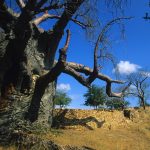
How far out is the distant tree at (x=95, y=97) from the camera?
136 feet

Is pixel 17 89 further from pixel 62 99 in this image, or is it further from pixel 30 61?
pixel 62 99

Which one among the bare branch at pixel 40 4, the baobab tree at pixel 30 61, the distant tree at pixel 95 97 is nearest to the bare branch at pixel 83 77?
the baobab tree at pixel 30 61

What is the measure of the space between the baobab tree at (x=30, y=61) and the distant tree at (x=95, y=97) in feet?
A: 96.7

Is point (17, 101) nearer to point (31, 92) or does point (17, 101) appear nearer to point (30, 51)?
point (31, 92)

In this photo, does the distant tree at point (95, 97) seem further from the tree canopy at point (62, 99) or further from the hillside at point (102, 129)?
the hillside at point (102, 129)

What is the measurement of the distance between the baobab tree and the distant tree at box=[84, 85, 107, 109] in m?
29.5

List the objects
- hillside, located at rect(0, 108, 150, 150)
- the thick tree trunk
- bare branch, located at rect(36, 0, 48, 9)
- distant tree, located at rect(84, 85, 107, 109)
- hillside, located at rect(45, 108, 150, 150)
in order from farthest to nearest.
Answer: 1. distant tree, located at rect(84, 85, 107, 109)
2. hillside, located at rect(45, 108, 150, 150)
3. hillside, located at rect(0, 108, 150, 150)
4. the thick tree trunk
5. bare branch, located at rect(36, 0, 48, 9)

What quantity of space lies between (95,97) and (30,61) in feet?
104

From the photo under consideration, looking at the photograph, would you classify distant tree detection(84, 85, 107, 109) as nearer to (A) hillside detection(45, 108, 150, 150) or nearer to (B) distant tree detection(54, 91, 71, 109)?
(B) distant tree detection(54, 91, 71, 109)

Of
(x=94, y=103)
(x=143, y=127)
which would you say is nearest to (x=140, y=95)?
(x=94, y=103)

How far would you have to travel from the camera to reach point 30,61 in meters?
10.9

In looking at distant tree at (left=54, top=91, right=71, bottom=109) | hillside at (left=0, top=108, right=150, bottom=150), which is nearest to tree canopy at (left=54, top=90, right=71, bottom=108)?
distant tree at (left=54, top=91, right=71, bottom=109)

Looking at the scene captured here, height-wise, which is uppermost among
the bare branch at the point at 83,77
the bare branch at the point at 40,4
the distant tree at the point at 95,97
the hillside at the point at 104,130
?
the distant tree at the point at 95,97

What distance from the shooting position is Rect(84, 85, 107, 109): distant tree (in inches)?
1632
